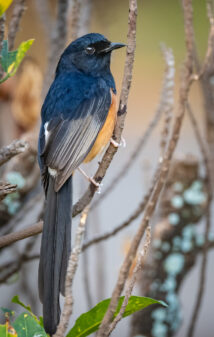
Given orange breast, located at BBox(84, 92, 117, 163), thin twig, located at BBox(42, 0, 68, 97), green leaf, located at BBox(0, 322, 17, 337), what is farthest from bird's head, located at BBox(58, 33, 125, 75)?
green leaf, located at BBox(0, 322, 17, 337)

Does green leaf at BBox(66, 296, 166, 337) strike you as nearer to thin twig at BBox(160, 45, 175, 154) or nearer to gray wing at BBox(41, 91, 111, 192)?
gray wing at BBox(41, 91, 111, 192)

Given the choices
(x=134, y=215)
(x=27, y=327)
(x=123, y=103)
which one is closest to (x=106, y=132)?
(x=134, y=215)

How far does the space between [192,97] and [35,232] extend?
349 centimetres

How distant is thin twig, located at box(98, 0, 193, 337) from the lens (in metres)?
1.21

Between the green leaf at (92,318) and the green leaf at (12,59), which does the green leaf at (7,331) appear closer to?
the green leaf at (92,318)

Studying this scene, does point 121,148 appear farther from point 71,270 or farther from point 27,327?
point 71,270

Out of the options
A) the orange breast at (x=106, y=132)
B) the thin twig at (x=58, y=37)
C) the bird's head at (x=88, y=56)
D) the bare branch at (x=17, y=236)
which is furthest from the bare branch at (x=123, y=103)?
the thin twig at (x=58, y=37)

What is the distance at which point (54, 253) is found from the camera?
1.50 metres

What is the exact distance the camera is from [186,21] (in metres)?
1.83

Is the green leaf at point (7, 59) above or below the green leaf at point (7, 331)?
above

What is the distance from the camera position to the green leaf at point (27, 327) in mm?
1264

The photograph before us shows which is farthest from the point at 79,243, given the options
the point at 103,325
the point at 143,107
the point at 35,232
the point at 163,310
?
the point at 143,107

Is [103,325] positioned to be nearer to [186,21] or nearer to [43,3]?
[186,21]

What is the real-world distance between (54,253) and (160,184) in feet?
1.10
